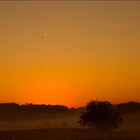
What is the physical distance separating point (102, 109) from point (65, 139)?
1939 centimetres

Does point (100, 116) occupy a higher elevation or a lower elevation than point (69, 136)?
higher

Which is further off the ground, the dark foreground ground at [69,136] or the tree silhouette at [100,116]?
the tree silhouette at [100,116]

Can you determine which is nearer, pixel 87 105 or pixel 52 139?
pixel 52 139

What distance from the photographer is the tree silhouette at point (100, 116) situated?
10981 cm

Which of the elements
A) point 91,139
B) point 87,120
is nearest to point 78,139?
point 91,139

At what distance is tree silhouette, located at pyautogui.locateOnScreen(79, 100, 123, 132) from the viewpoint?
109812 millimetres

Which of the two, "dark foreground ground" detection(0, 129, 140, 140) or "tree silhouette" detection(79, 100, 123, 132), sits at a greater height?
"tree silhouette" detection(79, 100, 123, 132)

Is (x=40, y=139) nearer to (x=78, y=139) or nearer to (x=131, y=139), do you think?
(x=78, y=139)

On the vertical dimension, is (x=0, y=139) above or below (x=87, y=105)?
below

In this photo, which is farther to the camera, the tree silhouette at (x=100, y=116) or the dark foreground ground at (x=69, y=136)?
the tree silhouette at (x=100, y=116)

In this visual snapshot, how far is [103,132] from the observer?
111 meters

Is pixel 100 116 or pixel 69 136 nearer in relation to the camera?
pixel 69 136

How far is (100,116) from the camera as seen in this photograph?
110m

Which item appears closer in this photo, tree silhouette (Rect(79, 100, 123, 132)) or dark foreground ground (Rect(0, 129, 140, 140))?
dark foreground ground (Rect(0, 129, 140, 140))
